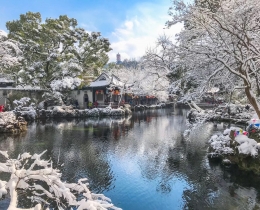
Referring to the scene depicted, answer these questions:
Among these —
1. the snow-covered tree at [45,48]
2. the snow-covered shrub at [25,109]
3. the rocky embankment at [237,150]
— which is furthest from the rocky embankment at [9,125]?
the rocky embankment at [237,150]

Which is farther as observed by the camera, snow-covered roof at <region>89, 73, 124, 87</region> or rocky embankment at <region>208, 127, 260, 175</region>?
snow-covered roof at <region>89, 73, 124, 87</region>

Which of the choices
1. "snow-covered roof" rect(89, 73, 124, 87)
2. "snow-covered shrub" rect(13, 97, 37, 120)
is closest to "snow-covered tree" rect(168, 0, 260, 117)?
"snow-covered shrub" rect(13, 97, 37, 120)

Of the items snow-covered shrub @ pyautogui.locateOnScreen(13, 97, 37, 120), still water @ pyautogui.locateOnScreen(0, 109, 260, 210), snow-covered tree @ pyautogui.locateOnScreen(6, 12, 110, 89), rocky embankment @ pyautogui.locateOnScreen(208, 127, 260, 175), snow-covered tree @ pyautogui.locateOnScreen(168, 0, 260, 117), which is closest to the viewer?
snow-covered tree @ pyautogui.locateOnScreen(168, 0, 260, 117)

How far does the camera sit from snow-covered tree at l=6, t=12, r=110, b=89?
28578mm

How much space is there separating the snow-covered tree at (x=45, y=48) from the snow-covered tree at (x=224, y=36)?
2269 cm

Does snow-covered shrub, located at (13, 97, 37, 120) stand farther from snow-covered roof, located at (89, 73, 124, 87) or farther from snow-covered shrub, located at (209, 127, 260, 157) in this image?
snow-covered shrub, located at (209, 127, 260, 157)

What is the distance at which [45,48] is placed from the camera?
2962cm

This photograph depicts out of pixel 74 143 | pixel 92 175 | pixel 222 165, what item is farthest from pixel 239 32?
pixel 74 143

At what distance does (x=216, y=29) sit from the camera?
7668 millimetres

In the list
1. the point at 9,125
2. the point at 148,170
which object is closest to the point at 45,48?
the point at 9,125

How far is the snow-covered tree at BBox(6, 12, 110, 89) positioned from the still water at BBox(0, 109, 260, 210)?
519 inches

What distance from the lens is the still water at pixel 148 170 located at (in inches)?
320

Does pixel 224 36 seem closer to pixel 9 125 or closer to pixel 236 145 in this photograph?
pixel 236 145

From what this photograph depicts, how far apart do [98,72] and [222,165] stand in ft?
100.0
